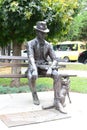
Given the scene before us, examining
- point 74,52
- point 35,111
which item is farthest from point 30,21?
point 74,52

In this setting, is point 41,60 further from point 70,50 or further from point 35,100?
point 70,50

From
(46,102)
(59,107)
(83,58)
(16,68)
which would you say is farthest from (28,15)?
(83,58)

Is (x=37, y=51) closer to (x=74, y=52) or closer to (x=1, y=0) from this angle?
(x=1, y=0)

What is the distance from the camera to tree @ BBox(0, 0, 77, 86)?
966cm

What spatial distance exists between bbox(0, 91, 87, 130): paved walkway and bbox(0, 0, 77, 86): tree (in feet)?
8.88

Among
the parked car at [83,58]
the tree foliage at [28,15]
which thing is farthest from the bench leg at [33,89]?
the parked car at [83,58]

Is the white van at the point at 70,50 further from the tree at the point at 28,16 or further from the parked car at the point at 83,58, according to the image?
the tree at the point at 28,16

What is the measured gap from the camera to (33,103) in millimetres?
6945

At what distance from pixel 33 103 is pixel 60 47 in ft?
92.9

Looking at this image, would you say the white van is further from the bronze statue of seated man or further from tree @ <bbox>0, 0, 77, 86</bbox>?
the bronze statue of seated man

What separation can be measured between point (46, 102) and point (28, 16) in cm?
335

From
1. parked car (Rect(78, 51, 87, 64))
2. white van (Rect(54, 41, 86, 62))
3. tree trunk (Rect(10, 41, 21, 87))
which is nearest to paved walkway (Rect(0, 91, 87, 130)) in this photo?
tree trunk (Rect(10, 41, 21, 87))

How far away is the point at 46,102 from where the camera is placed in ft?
23.4

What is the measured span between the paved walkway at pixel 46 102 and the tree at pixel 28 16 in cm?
271
